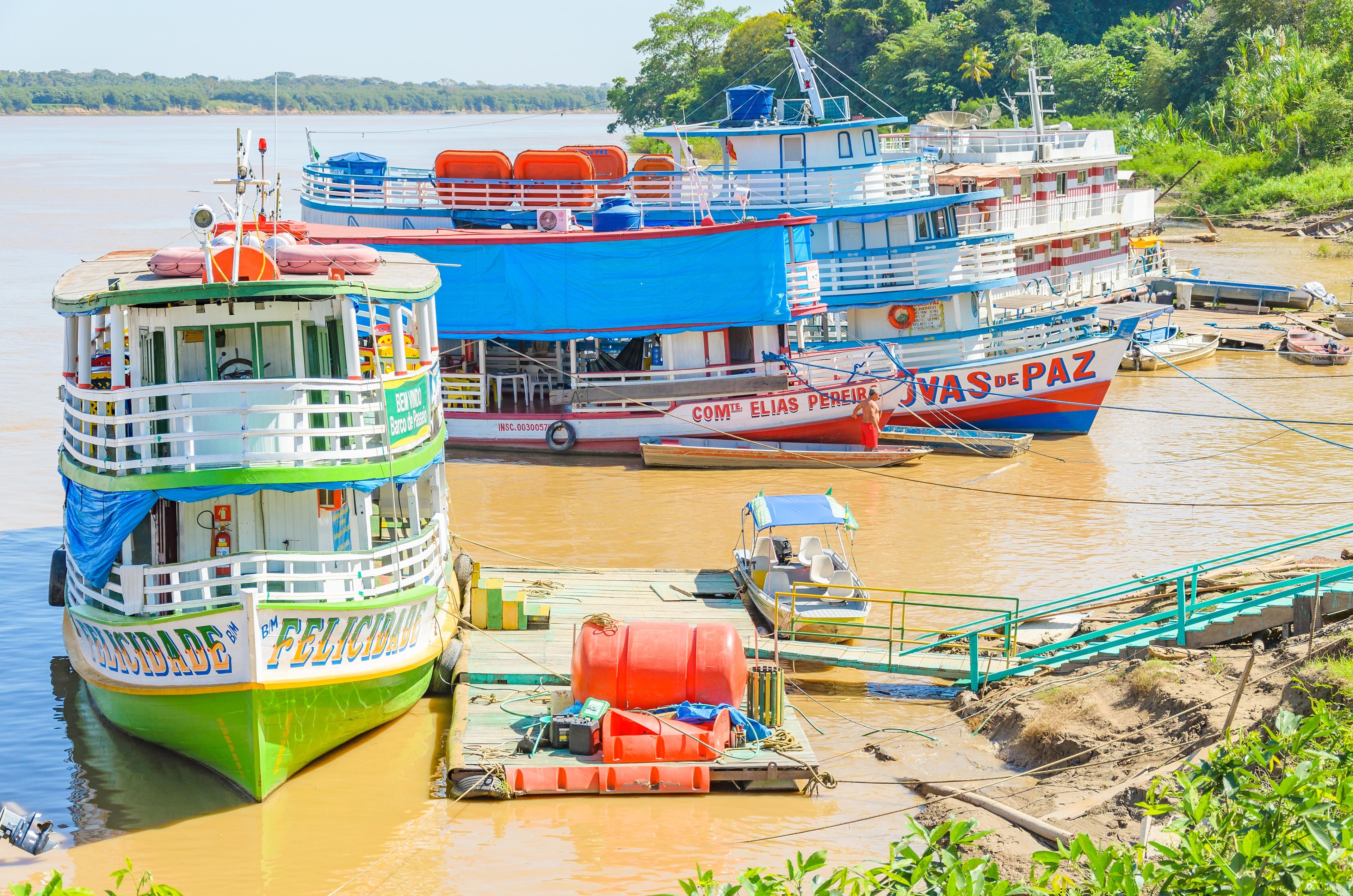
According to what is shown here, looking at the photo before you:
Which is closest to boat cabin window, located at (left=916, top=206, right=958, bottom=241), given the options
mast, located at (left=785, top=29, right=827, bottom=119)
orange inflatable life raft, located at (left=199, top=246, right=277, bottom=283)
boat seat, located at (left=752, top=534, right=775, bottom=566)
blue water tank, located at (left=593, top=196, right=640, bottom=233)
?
mast, located at (left=785, top=29, right=827, bottom=119)

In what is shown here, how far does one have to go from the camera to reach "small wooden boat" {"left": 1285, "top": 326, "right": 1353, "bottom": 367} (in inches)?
1350

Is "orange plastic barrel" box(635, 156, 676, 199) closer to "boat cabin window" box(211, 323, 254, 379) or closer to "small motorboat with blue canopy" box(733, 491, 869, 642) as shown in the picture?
"small motorboat with blue canopy" box(733, 491, 869, 642)

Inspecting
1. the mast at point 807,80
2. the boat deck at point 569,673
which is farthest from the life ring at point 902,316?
the boat deck at point 569,673

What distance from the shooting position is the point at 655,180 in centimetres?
3278

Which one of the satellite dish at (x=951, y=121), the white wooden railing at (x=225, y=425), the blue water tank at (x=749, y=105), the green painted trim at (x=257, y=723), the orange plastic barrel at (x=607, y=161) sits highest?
the satellite dish at (x=951, y=121)

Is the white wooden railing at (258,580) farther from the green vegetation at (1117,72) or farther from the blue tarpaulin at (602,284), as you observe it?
the green vegetation at (1117,72)

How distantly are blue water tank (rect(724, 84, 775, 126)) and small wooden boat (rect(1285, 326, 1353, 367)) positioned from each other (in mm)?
15460

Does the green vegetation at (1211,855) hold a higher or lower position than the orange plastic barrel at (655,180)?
lower

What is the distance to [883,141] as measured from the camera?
42562mm

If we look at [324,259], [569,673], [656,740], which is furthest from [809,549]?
[324,259]

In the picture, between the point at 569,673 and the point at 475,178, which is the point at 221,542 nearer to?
the point at 569,673

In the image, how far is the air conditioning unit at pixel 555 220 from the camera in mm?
26797

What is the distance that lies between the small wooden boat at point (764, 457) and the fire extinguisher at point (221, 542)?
1299 centimetres

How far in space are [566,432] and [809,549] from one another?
9.63m
